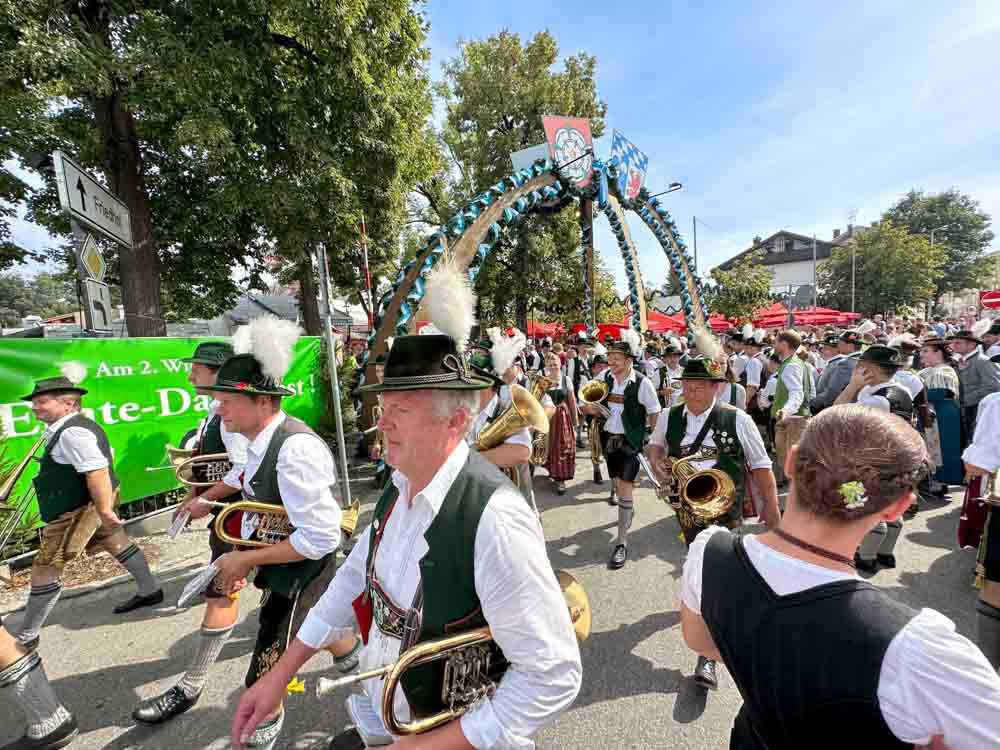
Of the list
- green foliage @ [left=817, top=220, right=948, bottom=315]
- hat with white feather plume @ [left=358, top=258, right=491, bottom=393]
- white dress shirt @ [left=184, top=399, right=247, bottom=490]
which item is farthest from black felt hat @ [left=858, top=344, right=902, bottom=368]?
green foliage @ [left=817, top=220, right=948, bottom=315]

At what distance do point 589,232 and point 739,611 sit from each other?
49.8 ft

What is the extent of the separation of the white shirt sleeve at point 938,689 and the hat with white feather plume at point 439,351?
1302mm

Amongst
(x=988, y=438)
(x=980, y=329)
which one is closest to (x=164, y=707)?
(x=988, y=438)

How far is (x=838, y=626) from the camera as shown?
3.66 feet

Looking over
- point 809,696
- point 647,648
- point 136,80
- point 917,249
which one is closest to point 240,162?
point 136,80

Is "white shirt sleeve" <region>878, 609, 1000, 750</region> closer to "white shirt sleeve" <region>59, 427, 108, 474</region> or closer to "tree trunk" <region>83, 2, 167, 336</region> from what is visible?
"white shirt sleeve" <region>59, 427, 108, 474</region>

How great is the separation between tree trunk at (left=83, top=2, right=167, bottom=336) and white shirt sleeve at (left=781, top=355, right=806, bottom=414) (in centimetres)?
1077

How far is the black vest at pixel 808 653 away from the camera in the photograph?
3.55 feet

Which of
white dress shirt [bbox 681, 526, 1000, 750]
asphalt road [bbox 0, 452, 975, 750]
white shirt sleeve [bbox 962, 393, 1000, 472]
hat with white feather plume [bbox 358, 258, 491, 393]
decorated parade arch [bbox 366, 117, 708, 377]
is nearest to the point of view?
white dress shirt [bbox 681, 526, 1000, 750]

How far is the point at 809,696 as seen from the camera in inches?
45.3

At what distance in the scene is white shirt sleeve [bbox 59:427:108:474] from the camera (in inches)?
137

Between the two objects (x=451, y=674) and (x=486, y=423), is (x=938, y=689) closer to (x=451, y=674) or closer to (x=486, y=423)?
(x=451, y=674)

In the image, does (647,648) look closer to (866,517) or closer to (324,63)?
(866,517)

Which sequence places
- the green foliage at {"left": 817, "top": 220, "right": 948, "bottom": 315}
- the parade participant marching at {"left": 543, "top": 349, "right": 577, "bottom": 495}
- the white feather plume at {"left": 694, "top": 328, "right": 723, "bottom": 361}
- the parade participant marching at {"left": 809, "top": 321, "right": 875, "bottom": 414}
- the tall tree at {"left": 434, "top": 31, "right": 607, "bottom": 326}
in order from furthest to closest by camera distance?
the green foliage at {"left": 817, "top": 220, "right": 948, "bottom": 315}
the tall tree at {"left": 434, "top": 31, "right": 607, "bottom": 326}
the parade participant marching at {"left": 543, "top": 349, "right": 577, "bottom": 495}
the parade participant marching at {"left": 809, "top": 321, "right": 875, "bottom": 414}
the white feather plume at {"left": 694, "top": 328, "right": 723, "bottom": 361}
